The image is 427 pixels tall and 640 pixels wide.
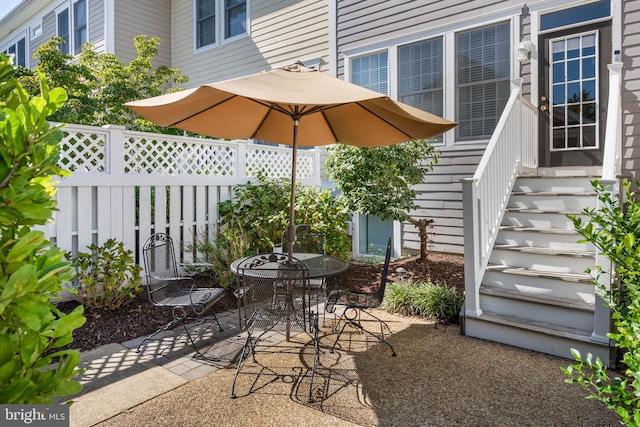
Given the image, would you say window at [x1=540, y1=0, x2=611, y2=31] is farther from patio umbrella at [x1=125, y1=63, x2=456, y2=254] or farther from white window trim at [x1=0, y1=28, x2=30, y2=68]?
white window trim at [x1=0, y1=28, x2=30, y2=68]

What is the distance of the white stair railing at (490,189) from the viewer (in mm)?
3805

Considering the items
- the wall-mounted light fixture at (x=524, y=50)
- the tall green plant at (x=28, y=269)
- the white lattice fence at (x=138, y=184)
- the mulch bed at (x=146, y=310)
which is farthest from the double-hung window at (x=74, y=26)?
the tall green plant at (x=28, y=269)

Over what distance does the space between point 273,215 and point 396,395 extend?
3683mm

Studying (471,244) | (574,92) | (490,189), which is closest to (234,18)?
(574,92)

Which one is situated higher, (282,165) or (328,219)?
A: (282,165)

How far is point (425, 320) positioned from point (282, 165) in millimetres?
4179

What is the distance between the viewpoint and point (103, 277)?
468cm

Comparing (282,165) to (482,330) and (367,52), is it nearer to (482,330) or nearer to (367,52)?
(367,52)

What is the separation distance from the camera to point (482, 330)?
3816 mm

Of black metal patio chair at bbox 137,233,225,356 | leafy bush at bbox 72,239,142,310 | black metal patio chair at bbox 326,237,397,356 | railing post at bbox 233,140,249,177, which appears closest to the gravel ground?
black metal patio chair at bbox 326,237,397,356

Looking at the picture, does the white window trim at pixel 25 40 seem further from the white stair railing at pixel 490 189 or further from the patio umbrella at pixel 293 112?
the white stair railing at pixel 490 189

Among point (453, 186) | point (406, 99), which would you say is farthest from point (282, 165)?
point (453, 186)

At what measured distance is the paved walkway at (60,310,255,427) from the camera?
266 centimetres

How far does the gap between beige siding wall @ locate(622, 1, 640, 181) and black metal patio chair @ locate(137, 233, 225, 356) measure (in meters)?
5.23
